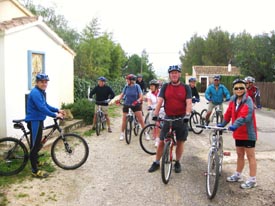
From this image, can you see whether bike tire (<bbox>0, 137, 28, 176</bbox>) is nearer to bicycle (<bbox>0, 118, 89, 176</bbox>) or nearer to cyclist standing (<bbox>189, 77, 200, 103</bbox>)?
bicycle (<bbox>0, 118, 89, 176</bbox>)

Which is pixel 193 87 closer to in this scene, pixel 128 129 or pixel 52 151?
pixel 128 129

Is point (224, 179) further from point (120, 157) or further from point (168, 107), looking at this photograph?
point (120, 157)

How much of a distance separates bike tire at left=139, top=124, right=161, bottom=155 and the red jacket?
2617mm

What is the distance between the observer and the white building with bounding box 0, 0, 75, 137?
723 centimetres

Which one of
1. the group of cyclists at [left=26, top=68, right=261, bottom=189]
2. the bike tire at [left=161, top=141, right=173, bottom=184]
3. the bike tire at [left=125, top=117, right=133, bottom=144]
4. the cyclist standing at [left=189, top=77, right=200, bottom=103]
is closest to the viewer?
the group of cyclists at [left=26, top=68, right=261, bottom=189]

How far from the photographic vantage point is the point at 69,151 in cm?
628

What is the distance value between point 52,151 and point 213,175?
3.10m

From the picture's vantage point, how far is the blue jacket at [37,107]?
220 inches

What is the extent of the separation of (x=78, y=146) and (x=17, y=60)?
9.57 feet

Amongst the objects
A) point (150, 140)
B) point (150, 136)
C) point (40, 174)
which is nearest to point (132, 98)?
point (150, 136)

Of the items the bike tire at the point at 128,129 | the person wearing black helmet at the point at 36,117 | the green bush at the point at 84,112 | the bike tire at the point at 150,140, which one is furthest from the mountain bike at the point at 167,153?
the green bush at the point at 84,112

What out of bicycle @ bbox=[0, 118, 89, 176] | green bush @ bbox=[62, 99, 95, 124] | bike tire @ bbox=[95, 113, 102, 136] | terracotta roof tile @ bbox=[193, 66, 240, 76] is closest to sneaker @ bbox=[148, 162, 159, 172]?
bicycle @ bbox=[0, 118, 89, 176]

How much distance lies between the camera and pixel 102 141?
9.11 m

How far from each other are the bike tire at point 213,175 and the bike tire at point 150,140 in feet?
8.72
